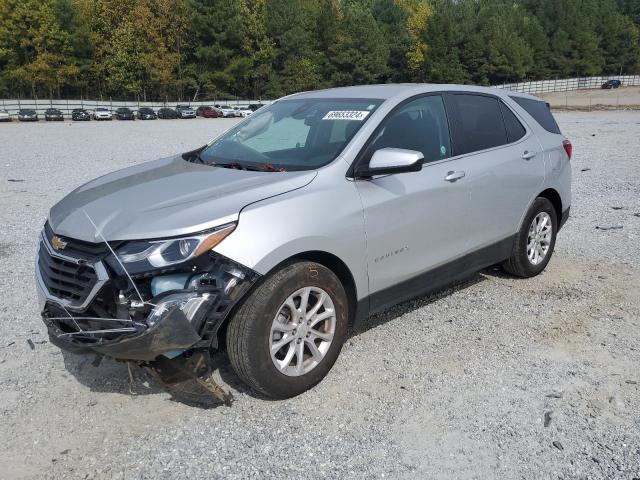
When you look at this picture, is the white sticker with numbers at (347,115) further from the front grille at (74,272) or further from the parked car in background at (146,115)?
the parked car in background at (146,115)

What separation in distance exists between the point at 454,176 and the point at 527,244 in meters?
1.48

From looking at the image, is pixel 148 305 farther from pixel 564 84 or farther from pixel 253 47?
pixel 564 84

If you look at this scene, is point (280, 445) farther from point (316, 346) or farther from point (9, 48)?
point (9, 48)

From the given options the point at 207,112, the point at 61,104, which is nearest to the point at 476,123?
the point at 207,112

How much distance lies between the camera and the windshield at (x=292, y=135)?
4.05 m

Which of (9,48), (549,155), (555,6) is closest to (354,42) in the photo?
(9,48)

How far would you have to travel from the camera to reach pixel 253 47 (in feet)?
259

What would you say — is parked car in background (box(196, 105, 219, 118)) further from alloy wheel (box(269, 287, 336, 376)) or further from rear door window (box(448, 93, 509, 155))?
alloy wheel (box(269, 287, 336, 376))

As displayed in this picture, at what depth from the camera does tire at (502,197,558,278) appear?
5418mm

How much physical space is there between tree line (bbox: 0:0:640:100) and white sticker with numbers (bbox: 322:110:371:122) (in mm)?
71135

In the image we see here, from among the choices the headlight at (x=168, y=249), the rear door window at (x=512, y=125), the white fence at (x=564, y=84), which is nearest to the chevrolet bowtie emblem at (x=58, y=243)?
the headlight at (x=168, y=249)

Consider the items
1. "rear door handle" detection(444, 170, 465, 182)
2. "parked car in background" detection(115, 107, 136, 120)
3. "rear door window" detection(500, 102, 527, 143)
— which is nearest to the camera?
"rear door handle" detection(444, 170, 465, 182)

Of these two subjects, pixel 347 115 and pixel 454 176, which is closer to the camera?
pixel 347 115

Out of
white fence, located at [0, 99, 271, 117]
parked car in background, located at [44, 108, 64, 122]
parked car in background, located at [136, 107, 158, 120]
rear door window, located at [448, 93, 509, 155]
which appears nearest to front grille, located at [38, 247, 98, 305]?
rear door window, located at [448, 93, 509, 155]
